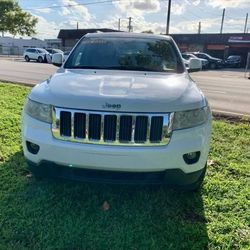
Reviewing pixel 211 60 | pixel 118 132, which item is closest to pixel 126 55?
pixel 118 132

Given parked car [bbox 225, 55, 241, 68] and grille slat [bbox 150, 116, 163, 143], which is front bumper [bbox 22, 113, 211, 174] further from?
parked car [bbox 225, 55, 241, 68]

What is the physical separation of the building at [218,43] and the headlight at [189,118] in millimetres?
41863

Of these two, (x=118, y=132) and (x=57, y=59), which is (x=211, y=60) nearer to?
(x=57, y=59)

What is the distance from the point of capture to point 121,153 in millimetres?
2830

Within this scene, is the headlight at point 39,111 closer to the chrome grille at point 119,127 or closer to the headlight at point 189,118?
the chrome grille at point 119,127

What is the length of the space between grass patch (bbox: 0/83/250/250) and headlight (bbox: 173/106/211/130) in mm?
853

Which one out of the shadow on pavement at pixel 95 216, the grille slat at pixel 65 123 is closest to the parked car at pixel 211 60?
the shadow on pavement at pixel 95 216

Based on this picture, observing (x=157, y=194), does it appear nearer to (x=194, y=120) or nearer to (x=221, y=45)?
(x=194, y=120)

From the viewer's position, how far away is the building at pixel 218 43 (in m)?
42.0

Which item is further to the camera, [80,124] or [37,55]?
[37,55]

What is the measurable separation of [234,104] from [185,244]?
7.18m

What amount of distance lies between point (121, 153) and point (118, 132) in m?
0.18

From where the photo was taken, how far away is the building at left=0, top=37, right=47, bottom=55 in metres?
60.1


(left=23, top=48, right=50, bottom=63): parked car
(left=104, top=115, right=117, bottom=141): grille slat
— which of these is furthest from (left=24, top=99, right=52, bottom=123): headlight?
(left=23, top=48, right=50, bottom=63): parked car
